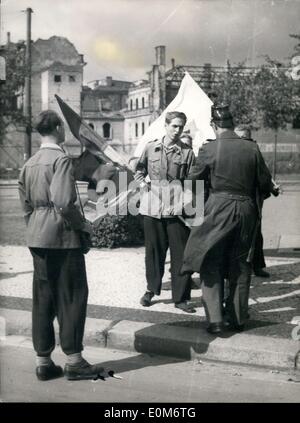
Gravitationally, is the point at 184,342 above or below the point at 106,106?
below

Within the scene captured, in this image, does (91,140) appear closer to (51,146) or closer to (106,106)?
(51,146)

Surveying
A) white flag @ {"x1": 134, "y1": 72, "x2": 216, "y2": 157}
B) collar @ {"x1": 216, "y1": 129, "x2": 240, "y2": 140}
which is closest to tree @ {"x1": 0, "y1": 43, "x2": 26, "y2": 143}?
white flag @ {"x1": 134, "y1": 72, "x2": 216, "y2": 157}

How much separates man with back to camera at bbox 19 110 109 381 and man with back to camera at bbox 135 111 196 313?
1.68 m

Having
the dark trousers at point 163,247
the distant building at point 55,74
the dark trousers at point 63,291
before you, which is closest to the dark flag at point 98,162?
the dark trousers at point 163,247

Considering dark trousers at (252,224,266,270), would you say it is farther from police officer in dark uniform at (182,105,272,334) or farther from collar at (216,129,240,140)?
collar at (216,129,240,140)

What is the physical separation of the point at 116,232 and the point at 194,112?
2.27 metres

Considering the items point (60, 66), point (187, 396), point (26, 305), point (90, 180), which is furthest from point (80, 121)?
point (60, 66)

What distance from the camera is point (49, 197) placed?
436 centimetres

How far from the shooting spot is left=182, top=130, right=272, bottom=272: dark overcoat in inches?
198

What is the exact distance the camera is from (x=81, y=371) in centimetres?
443

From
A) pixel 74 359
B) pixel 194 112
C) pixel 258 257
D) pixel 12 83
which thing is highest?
pixel 12 83

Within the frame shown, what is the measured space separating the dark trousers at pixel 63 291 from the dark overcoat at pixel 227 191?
1076 millimetres

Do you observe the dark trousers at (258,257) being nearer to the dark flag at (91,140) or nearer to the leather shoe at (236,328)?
the leather shoe at (236,328)

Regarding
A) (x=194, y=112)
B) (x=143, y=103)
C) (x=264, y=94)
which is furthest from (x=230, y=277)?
(x=143, y=103)
